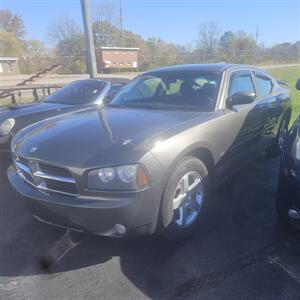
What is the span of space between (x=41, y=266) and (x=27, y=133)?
1.38 m

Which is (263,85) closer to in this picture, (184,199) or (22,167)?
(184,199)

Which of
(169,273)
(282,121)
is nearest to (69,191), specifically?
(169,273)

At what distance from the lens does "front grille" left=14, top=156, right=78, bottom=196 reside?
2.50 m

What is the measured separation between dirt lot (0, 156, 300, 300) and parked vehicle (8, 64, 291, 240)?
0.28 m

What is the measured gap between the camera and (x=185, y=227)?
2996mm

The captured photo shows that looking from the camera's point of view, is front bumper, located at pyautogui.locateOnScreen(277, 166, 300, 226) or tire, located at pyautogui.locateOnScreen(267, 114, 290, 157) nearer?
front bumper, located at pyautogui.locateOnScreen(277, 166, 300, 226)

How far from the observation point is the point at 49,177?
102 inches

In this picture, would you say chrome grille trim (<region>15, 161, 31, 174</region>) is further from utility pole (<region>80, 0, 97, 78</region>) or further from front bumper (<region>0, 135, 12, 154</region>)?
utility pole (<region>80, 0, 97, 78</region>)

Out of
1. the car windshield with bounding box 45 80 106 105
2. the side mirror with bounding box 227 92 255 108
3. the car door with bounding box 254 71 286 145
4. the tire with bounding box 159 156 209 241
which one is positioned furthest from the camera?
the car windshield with bounding box 45 80 106 105

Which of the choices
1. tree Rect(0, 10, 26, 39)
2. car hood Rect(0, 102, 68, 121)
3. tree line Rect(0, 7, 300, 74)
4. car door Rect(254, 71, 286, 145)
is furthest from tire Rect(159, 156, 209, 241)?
tree Rect(0, 10, 26, 39)

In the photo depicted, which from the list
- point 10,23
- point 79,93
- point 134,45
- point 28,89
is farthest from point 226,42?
point 79,93

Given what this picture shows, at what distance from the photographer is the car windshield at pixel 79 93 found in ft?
20.3

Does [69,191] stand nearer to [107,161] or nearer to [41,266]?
[107,161]

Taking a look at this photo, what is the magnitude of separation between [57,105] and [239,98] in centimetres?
369
